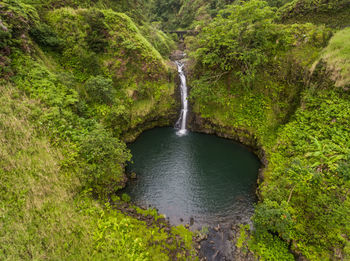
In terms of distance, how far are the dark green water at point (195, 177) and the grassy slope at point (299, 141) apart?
2.17m

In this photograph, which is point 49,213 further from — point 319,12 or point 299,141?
point 319,12

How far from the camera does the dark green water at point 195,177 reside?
13195mm

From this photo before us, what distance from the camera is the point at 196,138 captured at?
890 inches

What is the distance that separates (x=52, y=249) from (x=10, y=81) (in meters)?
13.1

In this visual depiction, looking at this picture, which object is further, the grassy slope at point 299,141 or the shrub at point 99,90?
the shrub at point 99,90

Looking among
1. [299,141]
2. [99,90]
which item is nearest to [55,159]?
[99,90]

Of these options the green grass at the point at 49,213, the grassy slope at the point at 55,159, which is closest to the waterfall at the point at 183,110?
the grassy slope at the point at 55,159

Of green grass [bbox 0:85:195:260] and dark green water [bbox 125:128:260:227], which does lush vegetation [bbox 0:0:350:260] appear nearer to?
green grass [bbox 0:85:195:260]

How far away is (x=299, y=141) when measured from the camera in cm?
1391

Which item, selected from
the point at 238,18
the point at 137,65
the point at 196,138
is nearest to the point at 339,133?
the point at 196,138

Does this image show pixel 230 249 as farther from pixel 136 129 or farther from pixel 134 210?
pixel 136 129

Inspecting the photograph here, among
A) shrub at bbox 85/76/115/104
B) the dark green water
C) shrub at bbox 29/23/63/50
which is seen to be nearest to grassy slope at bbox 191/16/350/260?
the dark green water

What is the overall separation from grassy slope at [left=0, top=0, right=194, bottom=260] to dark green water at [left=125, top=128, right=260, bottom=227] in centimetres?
222

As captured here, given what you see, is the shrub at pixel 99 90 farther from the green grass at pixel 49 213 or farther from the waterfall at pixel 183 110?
the waterfall at pixel 183 110
